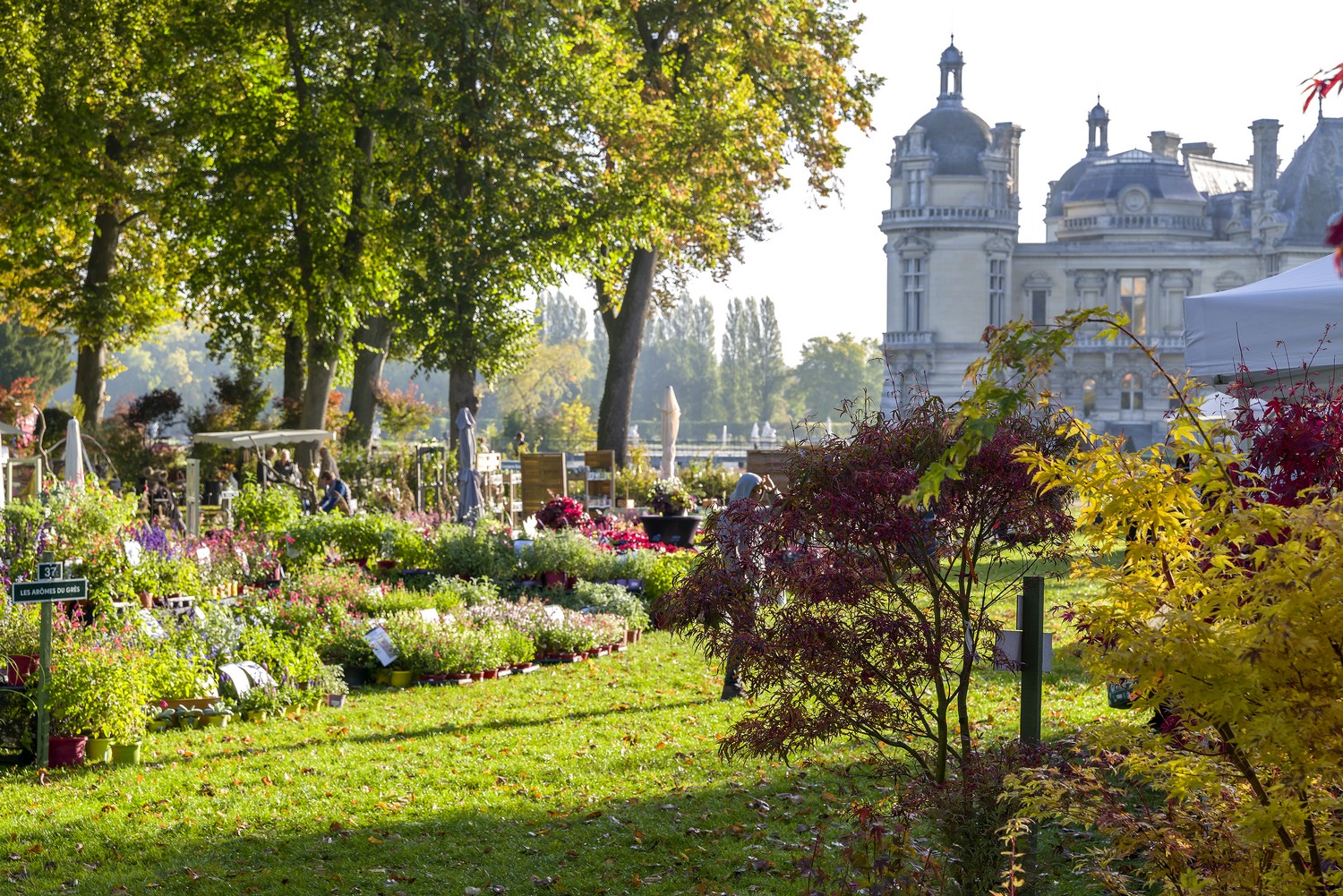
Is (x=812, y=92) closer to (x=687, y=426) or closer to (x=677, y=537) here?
(x=677, y=537)

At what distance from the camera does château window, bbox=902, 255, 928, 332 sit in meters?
71.7

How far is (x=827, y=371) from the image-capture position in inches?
4200

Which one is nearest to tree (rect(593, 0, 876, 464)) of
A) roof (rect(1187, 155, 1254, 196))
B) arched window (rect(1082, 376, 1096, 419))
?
arched window (rect(1082, 376, 1096, 419))

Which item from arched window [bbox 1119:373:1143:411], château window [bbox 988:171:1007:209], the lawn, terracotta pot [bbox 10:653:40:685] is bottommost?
the lawn

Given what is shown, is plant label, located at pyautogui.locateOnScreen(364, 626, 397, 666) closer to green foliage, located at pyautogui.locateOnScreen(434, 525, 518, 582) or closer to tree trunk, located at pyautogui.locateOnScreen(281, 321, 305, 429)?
green foliage, located at pyautogui.locateOnScreen(434, 525, 518, 582)

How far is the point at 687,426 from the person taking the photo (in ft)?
358

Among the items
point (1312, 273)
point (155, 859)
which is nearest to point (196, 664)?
point (155, 859)

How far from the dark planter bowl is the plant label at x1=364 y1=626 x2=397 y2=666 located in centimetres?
862

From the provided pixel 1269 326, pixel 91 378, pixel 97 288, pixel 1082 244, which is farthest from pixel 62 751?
pixel 1082 244

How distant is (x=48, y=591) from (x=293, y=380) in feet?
74.1

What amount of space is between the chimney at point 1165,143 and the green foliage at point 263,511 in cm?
7057

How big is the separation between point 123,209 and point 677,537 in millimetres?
15511

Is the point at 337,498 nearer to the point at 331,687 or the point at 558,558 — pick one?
the point at 558,558

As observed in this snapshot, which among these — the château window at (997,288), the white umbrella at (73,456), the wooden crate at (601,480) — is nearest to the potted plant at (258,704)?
the white umbrella at (73,456)
